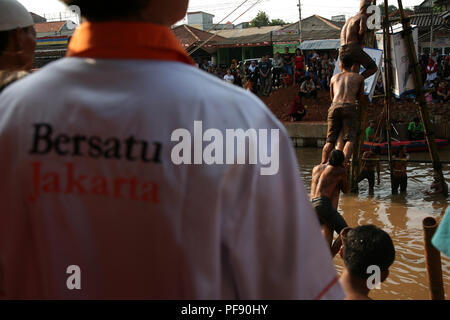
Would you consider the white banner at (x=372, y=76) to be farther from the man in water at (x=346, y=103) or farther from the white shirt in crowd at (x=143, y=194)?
the white shirt in crowd at (x=143, y=194)

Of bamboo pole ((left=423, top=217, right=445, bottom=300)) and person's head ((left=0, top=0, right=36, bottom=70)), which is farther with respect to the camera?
bamboo pole ((left=423, top=217, right=445, bottom=300))

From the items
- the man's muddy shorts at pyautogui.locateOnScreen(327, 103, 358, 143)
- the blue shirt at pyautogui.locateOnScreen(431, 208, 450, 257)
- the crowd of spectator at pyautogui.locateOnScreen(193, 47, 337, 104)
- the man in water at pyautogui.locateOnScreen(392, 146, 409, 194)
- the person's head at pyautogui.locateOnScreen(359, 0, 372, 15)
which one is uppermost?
the crowd of spectator at pyautogui.locateOnScreen(193, 47, 337, 104)

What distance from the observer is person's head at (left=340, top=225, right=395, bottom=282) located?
3338 mm

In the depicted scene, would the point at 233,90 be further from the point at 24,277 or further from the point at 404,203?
the point at 404,203

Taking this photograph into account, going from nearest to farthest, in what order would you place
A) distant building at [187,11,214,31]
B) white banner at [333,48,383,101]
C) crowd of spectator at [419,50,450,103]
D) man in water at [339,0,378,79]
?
man in water at [339,0,378,79]
white banner at [333,48,383,101]
crowd of spectator at [419,50,450,103]
distant building at [187,11,214,31]

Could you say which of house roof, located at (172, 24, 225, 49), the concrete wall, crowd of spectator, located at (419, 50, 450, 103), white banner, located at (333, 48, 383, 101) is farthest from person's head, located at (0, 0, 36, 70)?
house roof, located at (172, 24, 225, 49)

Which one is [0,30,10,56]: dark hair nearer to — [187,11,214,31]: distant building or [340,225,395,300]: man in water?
[340,225,395,300]: man in water

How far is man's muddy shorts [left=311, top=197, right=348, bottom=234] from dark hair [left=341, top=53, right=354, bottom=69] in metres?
3.64

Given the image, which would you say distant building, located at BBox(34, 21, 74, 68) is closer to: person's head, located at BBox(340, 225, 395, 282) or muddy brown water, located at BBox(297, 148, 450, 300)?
muddy brown water, located at BBox(297, 148, 450, 300)

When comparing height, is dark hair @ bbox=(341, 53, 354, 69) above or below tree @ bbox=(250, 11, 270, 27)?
below

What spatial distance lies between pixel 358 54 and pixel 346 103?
92 centimetres

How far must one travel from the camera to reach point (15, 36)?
2547 mm

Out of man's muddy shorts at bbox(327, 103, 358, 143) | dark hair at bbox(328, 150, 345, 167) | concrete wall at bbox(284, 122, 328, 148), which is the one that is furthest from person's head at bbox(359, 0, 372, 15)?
concrete wall at bbox(284, 122, 328, 148)

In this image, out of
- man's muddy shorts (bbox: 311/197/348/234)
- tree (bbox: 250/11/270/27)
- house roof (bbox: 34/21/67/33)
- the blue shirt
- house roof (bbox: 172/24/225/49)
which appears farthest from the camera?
tree (bbox: 250/11/270/27)
